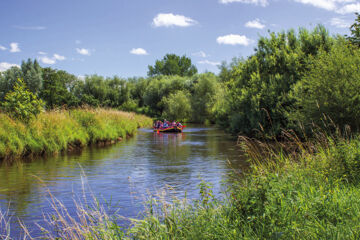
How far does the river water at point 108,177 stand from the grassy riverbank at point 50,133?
896mm

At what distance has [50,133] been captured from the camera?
18.6 meters

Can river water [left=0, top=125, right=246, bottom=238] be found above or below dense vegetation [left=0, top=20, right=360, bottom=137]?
below

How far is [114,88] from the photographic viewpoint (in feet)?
249

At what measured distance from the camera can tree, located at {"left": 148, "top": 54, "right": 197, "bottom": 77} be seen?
369ft

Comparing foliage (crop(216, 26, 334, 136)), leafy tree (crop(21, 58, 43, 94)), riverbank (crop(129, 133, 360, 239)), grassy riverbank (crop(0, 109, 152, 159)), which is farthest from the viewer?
leafy tree (crop(21, 58, 43, 94))

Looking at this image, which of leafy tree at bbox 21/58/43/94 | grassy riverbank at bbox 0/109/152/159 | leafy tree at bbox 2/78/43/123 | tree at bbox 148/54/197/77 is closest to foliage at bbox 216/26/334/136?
grassy riverbank at bbox 0/109/152/159

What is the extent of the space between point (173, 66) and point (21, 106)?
312 ft

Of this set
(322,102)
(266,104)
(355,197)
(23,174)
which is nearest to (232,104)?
(266,104)

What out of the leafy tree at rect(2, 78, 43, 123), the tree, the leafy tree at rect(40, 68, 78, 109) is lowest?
the leafy tree at rect(2, 78, 43, 123)

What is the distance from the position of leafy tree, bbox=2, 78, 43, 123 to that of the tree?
9381cm

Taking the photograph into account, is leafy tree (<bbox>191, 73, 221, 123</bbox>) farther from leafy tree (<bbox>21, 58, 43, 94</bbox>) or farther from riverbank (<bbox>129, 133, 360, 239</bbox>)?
riverbank (<bbox>129, 133, 360, 239</bbox>)

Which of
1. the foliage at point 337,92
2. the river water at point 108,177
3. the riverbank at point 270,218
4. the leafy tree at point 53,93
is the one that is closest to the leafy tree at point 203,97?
the leafy tree at point 53,93

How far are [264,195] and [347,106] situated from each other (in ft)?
37.8

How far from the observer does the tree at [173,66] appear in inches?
4429
